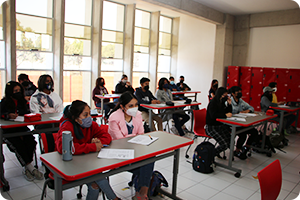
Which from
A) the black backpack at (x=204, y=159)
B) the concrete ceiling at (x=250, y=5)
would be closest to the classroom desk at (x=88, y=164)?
the black backpack at (x=204, y=159)

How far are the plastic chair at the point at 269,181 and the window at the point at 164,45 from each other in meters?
10.1

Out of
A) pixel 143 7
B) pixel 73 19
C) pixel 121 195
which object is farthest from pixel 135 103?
pixel 143 7

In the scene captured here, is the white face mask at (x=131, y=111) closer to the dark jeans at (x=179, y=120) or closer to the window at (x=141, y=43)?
the dark jeans at (x=179, y=120)

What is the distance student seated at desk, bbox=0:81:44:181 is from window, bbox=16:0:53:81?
159 inches

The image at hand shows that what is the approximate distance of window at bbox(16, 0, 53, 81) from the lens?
22.7 ft

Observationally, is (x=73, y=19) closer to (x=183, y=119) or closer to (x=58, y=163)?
(x=183, y=119)

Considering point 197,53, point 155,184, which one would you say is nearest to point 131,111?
point 155,184

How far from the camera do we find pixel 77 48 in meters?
8.27

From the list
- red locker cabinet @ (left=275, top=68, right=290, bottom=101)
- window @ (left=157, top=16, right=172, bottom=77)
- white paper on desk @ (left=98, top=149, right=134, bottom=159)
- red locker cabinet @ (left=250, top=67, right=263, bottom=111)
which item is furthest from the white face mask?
window @ (left=157, top=16, right=172, bottom=77)

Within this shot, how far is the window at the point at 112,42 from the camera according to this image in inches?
354

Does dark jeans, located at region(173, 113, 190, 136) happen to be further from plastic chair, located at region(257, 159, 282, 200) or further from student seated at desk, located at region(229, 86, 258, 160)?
plastic chair, located at region(257, 159, 282, 200)

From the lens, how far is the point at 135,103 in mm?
2969

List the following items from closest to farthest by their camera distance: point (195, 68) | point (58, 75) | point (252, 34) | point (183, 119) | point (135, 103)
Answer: point (135, 103), point (183, 119), point (58, 75), point (252, 34), point (195, 68)

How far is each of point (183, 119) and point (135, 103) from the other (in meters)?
3.02
